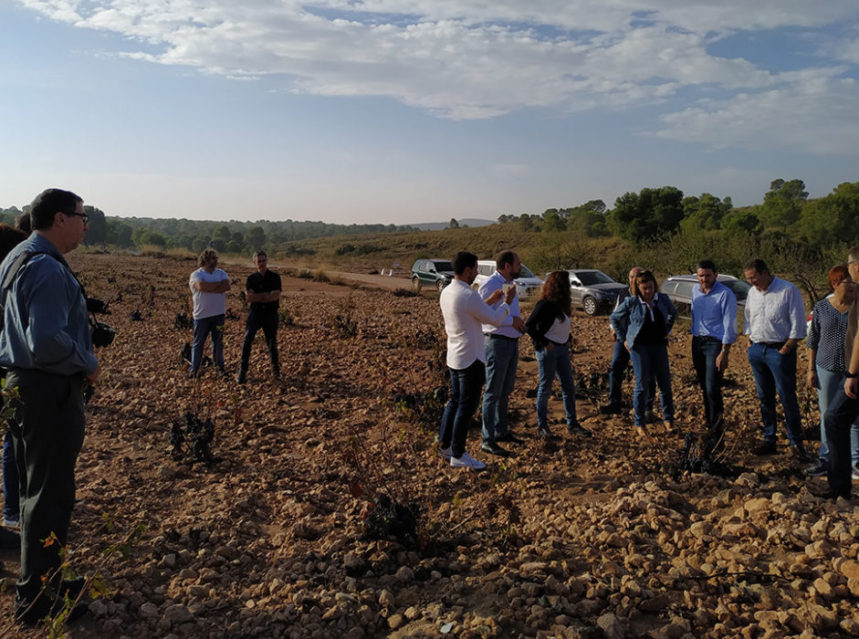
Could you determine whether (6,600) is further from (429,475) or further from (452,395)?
(452,395)

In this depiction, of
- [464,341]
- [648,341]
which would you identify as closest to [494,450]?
[464,341]

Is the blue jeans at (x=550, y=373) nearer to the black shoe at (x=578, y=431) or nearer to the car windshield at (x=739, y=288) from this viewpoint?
the black shoe at (x=578, y=431)

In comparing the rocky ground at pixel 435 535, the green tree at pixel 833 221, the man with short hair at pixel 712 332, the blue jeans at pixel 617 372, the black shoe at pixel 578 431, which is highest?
the green tree at pixel 833 221

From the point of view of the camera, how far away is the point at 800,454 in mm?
4898

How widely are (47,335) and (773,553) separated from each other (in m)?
3.76

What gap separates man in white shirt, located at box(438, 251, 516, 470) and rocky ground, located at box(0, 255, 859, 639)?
14.0 inches

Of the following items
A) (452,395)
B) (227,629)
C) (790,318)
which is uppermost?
(790,318)

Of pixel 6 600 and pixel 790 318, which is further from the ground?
pixel 790 318

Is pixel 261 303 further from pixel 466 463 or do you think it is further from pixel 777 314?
pixel 777 314

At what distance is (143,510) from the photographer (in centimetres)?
419

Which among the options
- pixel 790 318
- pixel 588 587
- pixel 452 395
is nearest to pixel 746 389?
pixel 790 318

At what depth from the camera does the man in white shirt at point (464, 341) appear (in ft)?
15.0

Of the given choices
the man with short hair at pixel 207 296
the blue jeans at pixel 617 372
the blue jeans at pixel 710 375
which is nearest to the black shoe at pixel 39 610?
the man with short hair at pixel 207 296

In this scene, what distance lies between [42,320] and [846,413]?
173 inches
